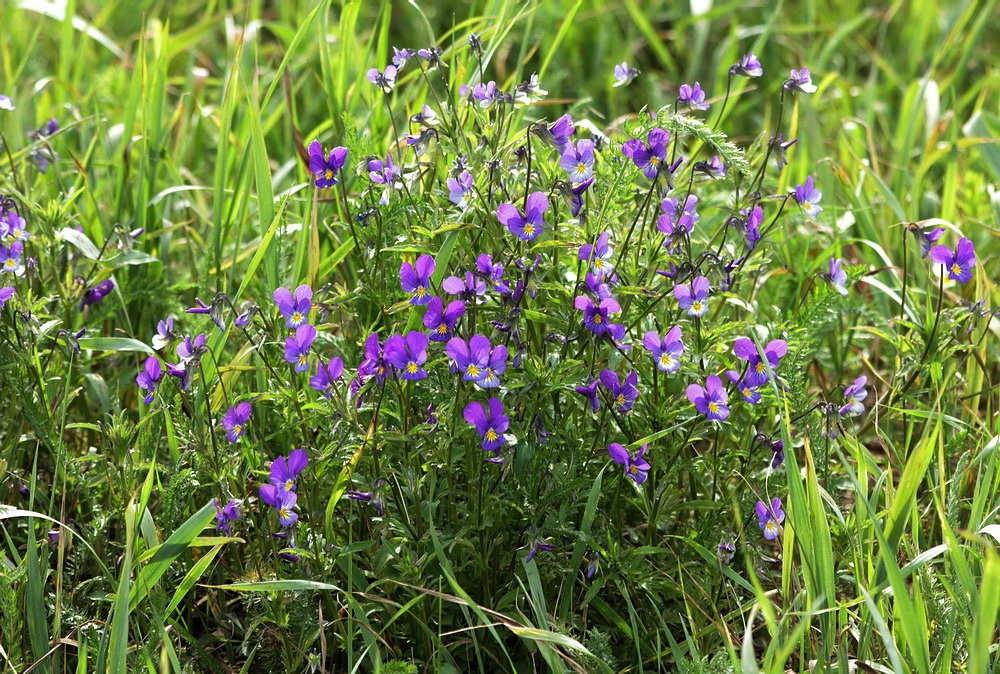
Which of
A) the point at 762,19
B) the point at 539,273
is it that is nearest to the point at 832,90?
the point at 762,19

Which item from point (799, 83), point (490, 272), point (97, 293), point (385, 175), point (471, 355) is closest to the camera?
point (471, 355)

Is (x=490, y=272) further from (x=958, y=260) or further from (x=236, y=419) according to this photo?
(x=958, y=260)

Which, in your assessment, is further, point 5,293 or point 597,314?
point 5,293

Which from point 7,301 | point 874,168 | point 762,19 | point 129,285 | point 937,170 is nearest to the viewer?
point 7,301

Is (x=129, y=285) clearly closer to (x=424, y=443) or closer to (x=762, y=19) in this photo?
(x=424, y=443)

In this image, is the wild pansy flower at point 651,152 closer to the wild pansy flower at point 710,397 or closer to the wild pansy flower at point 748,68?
the wild pansy flower at point 748,68

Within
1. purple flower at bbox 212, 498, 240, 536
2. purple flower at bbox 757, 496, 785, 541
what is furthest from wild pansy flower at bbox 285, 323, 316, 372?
purple flower at bbox 757, 496, 785, 541

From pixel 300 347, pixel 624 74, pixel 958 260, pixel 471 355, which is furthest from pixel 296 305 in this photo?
pixel 958 260
